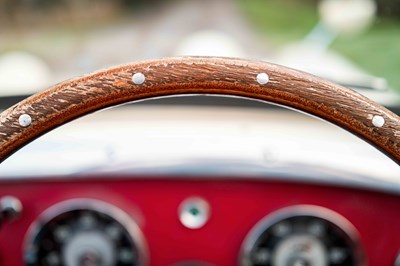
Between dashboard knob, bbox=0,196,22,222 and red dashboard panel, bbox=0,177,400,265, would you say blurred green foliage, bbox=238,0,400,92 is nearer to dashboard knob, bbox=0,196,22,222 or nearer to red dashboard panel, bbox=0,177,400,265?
red dashboard panel, bbox=0,177,400,265

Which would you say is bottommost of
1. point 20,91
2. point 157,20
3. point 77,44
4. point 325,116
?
point 325,116

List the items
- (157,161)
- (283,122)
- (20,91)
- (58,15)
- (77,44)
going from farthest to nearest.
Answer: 1. (58,15)
2. (77,44)
3. (20,91)
4. (283,122)
5. (157,161)

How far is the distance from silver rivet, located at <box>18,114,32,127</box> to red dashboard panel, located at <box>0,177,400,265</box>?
837 mm

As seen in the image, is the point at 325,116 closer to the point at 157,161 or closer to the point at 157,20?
the point at 157,161

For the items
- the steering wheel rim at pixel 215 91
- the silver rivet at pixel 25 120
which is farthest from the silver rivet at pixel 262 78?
the silver rivet at pixel 25 120

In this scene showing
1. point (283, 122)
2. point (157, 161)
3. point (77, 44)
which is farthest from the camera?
point (77, 44)

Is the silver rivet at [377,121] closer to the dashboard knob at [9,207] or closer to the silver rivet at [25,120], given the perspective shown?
the silver rivet at [25,120]

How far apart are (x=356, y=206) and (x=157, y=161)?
44 centimetres

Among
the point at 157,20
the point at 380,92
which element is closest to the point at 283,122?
the point at 380,92

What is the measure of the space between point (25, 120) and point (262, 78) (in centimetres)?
27

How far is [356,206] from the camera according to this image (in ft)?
5.61

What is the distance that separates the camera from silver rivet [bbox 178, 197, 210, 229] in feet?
5.76

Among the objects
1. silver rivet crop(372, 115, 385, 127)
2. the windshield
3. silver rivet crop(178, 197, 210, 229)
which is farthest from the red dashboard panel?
silver rivet crop(372, 115, 385, 127)

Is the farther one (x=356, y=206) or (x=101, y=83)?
(x=356, y=206)
